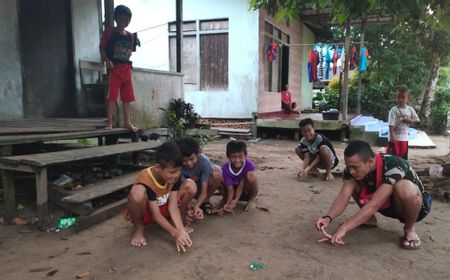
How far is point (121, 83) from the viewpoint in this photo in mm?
5398

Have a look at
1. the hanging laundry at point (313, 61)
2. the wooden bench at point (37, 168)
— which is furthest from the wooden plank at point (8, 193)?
the hanging laundry at point (313, 61)

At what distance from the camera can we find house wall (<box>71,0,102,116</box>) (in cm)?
695

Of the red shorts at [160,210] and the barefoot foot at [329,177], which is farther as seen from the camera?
the barefoot foot at [329,177]

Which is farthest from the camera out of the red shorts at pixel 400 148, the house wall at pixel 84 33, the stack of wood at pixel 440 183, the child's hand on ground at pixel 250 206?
the house wall at pixel 84 33

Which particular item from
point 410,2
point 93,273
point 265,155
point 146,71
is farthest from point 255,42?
point 93,273

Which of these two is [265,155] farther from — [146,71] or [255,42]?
[255,42]

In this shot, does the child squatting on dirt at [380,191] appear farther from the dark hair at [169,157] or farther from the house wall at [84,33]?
the house wall at [84,33]

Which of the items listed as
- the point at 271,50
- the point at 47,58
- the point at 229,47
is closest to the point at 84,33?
the point at 47,58

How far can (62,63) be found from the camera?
272 inches

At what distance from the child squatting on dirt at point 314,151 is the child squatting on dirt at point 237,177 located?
1.72 meters

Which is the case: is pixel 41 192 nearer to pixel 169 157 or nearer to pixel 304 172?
pixel 169 157

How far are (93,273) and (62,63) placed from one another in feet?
17.4

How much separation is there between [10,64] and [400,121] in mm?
5904

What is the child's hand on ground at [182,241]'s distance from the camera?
2.94 metres
